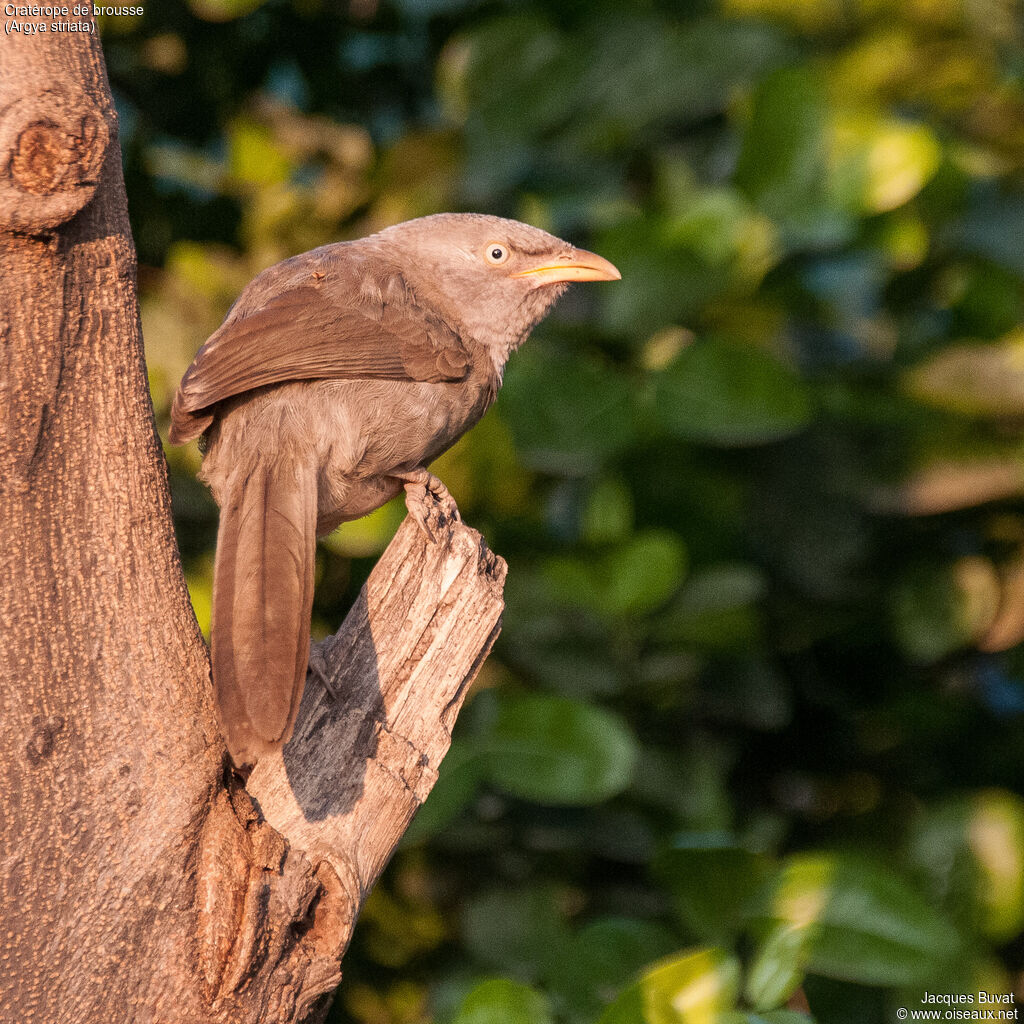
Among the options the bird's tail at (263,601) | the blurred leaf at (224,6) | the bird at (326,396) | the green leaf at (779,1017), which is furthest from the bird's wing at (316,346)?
the green leaf at (779,1017)

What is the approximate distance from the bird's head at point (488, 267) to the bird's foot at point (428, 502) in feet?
1.72

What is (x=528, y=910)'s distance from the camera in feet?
10.8

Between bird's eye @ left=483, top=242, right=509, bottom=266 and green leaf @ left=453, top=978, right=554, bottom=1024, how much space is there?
6.40 feet

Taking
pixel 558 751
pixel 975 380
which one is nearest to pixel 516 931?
pixel 558 751

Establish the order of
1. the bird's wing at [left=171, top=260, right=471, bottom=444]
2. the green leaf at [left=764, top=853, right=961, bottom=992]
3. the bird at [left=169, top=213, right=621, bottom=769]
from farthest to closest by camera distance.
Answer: the green leaf at [left=764, top=853, right=961, bottom=992], the bird's wing at [left=171, top=260, right=471, bottom=444], the bird at [left=169, top=213, right=621, bottom=769]

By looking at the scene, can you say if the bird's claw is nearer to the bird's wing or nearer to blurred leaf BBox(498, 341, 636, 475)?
the bird's wing

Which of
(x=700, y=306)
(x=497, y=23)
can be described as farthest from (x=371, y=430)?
(x=497, y=23)

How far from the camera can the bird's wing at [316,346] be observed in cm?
247

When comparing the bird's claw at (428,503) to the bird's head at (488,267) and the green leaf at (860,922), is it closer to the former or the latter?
the bird's head at (488,267)

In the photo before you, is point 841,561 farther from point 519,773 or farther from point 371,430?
point 371,430

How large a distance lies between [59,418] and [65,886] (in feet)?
2.34

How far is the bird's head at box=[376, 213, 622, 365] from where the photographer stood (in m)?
3.27

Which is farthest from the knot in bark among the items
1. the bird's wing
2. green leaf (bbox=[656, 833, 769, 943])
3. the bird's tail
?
green leaf (bbox=[656, 833, 769, 943])

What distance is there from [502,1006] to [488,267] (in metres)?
1.98
